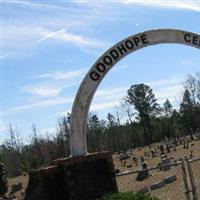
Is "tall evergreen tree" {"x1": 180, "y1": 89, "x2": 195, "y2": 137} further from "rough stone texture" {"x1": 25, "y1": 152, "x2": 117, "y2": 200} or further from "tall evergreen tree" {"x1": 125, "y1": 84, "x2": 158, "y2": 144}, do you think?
"rough stone texture" {"x1": 25, "y1": 152, "x2": 117, "y2": 200}

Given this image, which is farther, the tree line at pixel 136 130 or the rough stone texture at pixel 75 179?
the tree line at pixel 136 130

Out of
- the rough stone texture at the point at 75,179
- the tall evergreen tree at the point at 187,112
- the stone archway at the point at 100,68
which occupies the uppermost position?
the tall evergreen tree at the point at 187,112

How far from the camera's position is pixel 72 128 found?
9.64m

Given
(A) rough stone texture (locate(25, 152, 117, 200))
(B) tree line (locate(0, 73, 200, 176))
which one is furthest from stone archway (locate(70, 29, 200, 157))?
(B) tree line (locate(0, 73, 200, 176))

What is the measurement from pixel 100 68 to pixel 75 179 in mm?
2296

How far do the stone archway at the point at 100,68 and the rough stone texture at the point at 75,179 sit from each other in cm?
36

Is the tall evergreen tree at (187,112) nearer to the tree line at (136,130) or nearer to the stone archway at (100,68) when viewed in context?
the tree line at (136,130)

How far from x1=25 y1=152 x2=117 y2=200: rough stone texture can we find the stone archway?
0.36 m

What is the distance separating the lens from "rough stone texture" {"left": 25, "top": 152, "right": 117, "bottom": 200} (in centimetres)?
907

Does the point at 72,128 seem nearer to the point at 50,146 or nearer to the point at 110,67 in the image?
the point at 110,67

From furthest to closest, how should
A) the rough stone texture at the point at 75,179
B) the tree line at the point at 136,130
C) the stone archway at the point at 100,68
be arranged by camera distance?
the tree line at the point at 136,130 → the stone archway at the point at 100,68 → the rough stone texture at the point at 75,179

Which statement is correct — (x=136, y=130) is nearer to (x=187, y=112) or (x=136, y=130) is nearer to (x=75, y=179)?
(x=187, y=112)

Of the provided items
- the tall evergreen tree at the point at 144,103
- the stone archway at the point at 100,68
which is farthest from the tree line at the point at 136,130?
the stone archway at the point at 100,68

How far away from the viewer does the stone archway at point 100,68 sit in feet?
31.6
